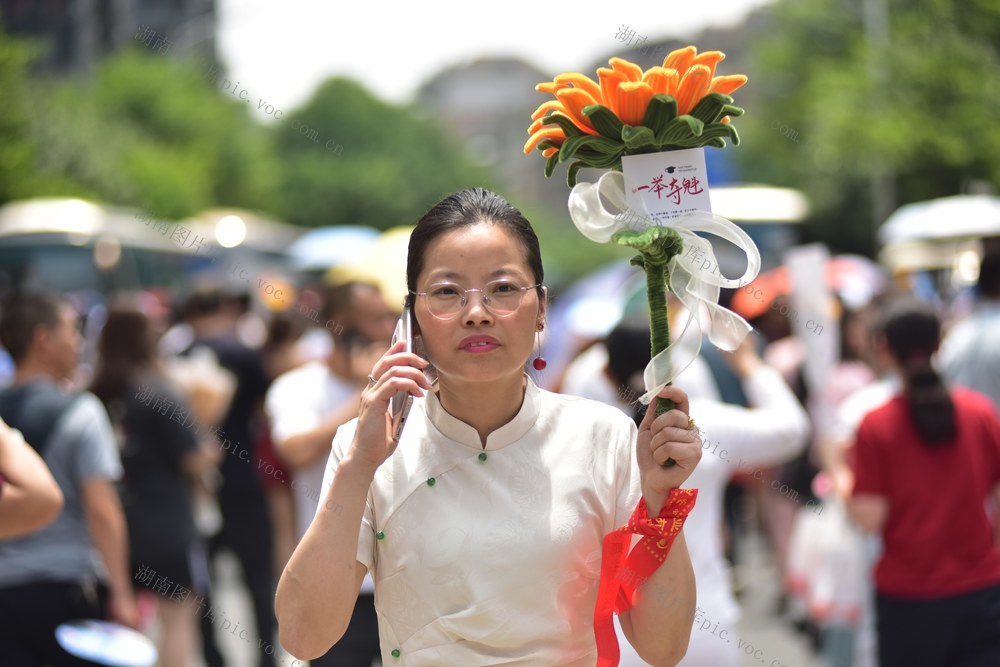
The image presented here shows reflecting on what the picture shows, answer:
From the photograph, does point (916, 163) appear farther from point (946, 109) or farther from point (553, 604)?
point (553, 604)

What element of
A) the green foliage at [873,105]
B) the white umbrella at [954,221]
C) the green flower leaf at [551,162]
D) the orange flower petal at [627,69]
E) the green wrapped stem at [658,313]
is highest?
the green foliage at [873,105]

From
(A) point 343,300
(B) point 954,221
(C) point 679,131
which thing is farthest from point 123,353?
(B) point 954,221

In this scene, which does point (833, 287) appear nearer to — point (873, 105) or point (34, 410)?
point (34, 410)

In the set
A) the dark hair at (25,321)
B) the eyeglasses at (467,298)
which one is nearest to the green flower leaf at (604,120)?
the eyeglasses at (467,298)

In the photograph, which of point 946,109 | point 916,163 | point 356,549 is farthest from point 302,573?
point 916,163

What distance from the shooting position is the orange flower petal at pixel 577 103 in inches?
102

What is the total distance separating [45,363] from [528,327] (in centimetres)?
331

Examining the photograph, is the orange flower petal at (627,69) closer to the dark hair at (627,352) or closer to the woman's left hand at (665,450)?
the woman's left hand at (665,450)

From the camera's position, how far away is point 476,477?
8.80 ft

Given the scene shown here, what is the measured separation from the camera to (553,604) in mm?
2609

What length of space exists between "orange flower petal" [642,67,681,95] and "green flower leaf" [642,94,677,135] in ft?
0.08

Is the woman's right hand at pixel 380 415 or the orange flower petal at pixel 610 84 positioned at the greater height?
the orange flower petal at pixel 610 84

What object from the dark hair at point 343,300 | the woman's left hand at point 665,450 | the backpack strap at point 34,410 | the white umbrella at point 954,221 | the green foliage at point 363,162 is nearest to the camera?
the woman's left hand at point 665,450

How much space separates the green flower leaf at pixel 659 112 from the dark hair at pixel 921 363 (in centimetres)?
→ 277
